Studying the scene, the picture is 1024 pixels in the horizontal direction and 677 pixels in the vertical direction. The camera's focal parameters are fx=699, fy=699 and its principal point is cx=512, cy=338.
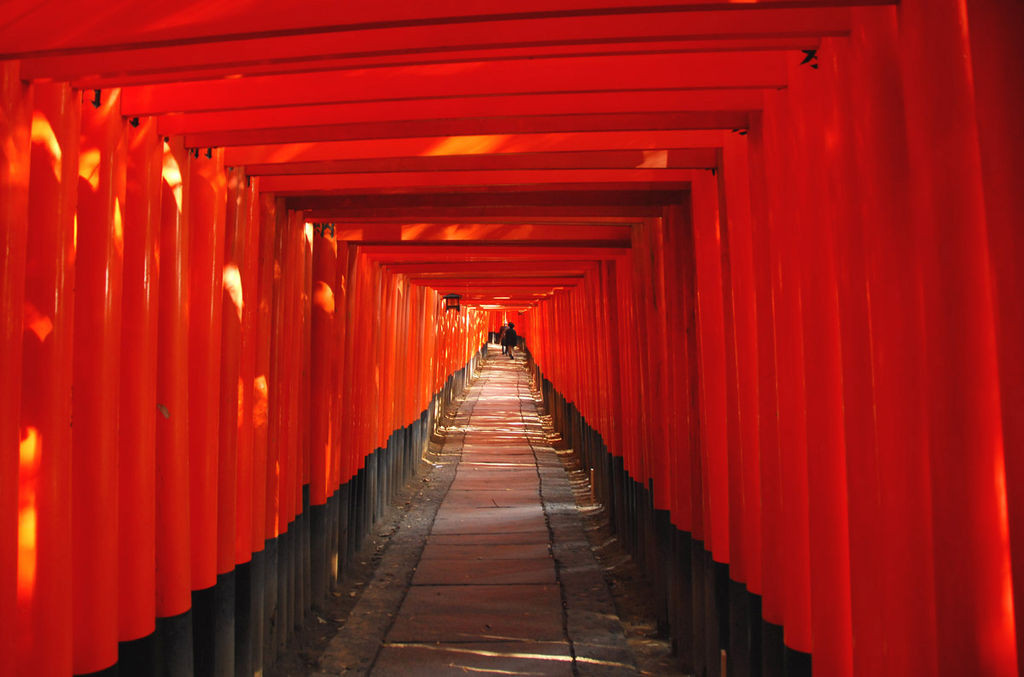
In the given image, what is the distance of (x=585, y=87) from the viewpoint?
8.36 feet

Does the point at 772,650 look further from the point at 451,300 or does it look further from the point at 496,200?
the point at 451,300

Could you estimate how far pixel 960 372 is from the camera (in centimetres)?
155

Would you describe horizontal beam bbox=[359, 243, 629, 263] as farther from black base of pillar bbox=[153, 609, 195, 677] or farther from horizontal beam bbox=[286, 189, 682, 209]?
black base of pillar bbox=[153, 609, 195, 677]

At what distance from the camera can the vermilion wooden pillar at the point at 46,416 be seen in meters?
2.14

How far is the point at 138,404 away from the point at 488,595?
4.23 metres

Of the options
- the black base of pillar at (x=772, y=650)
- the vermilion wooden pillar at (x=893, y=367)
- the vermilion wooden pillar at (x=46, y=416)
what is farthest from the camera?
the black base of pillar at (x=772, y=650)

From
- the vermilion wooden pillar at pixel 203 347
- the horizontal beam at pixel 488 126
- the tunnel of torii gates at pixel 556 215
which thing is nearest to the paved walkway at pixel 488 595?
the tunnel of torii gates at pixel 556 215

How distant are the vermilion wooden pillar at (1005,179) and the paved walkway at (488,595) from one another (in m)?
3.96

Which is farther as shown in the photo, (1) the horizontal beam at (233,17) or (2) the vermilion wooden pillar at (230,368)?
(2) the vermilion wooden pillar at (230,368)

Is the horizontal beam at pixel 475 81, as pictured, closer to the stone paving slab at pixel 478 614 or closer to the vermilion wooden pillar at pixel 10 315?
the vermilion wooden pillar at pixel 10 315

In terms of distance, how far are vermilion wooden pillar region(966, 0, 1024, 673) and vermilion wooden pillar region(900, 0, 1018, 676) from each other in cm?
2

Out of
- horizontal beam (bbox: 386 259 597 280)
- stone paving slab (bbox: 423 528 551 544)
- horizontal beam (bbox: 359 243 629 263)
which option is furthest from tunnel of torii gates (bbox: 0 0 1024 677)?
horizontal beam (bbox: 386 259 597 280)

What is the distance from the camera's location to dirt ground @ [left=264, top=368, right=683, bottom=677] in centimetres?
501

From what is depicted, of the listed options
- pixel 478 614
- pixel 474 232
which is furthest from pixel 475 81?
pixel 478 614
